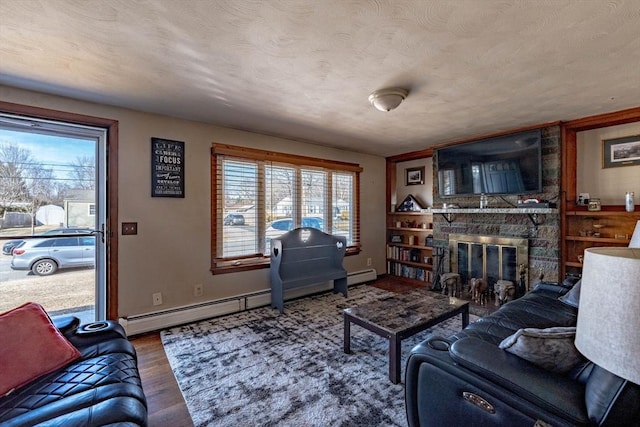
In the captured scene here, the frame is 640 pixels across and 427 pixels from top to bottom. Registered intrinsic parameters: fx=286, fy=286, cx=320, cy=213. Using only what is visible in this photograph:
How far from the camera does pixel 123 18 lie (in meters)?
1.48

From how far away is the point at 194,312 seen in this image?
123 inches

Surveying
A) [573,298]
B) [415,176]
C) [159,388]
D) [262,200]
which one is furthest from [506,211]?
[159,388]

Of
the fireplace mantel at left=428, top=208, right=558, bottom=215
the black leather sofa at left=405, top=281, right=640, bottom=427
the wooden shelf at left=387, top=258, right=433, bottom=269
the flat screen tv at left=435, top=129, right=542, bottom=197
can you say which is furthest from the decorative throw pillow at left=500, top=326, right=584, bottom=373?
the wooden shelf at left=387, top=258, right=433, bottom=269

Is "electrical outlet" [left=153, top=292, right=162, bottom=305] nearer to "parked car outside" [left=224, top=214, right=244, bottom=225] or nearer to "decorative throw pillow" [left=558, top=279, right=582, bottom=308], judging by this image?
"parked car outside" [left=224, top=214, right=244, bottom=225]

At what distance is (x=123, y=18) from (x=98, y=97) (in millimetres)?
1388

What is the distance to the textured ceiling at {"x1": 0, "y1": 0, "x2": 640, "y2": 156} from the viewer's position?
4.73ft

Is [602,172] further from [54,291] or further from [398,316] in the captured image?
[54,291]

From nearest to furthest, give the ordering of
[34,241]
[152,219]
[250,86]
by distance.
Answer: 1. [250,86]
2. [34,241]
3. [152,219]

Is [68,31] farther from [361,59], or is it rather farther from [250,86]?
[361,59]

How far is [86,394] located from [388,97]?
8.58 ft

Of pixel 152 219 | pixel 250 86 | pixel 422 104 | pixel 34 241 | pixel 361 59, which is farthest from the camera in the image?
pixel 152 219

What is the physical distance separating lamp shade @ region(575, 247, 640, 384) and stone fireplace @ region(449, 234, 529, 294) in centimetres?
321

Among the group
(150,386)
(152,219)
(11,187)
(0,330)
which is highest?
(11,187)

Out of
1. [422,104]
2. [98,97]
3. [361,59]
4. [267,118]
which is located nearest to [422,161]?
[422,104]
